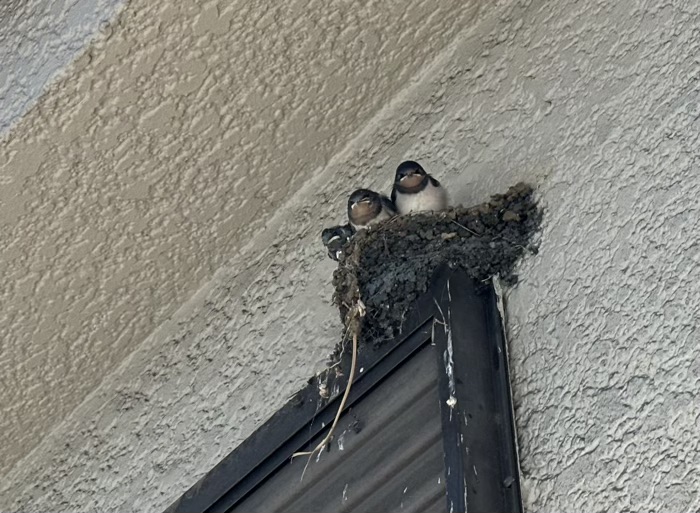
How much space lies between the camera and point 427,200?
346cm

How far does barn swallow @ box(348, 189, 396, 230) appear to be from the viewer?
370cm

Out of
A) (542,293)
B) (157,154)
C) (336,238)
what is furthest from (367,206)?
(542,293)

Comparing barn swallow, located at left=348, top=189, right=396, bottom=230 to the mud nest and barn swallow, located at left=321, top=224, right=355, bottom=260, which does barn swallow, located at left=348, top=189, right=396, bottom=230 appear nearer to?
barn swallow, located at left=321, top=224, right=355, bottom=260

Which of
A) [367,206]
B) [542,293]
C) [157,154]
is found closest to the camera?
[542,293]

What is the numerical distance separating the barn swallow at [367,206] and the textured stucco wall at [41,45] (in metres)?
0.88

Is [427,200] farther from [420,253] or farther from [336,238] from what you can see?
[336,238]

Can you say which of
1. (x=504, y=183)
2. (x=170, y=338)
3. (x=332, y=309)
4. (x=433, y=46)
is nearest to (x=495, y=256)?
(x=504, y=183)

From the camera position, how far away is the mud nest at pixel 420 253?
10.2ft

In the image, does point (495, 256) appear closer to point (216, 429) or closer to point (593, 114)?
point (593, 114)

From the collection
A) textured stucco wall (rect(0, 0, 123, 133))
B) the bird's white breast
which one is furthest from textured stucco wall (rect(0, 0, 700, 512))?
textured stucco wall (rect(0, 0, 123, 133))

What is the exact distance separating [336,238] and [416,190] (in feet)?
0.79

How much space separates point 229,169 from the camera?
3.74 metres

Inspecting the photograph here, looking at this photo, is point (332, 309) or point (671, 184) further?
point (332, 309)

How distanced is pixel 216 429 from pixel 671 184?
138 centimetres
